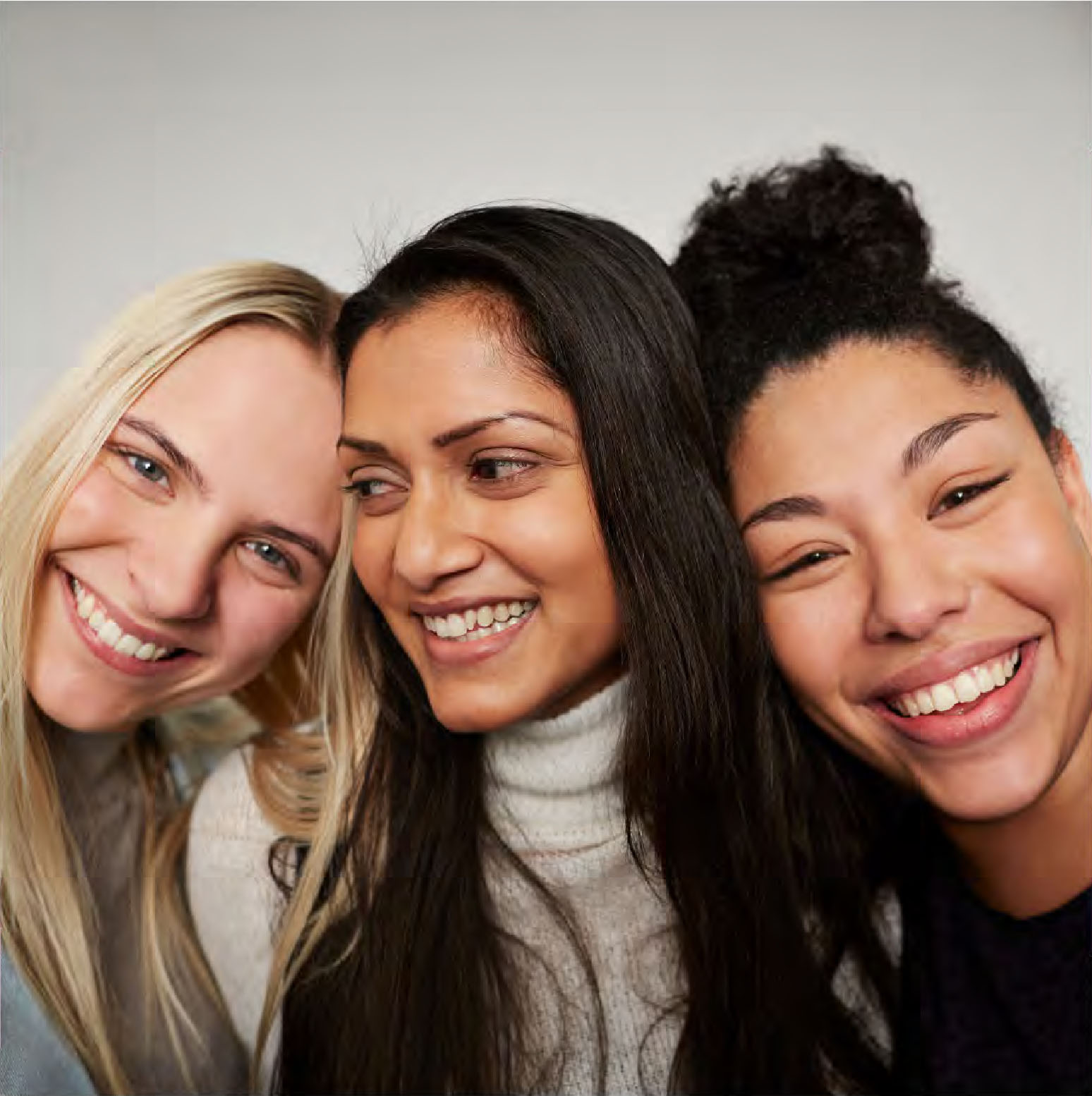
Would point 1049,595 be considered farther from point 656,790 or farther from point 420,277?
point 420,277

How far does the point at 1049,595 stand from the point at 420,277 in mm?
1157

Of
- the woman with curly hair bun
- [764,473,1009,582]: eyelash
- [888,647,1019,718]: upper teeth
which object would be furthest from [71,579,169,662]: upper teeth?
[888,647,1019,718]: upper teeth

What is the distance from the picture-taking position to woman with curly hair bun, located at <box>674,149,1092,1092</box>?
1842 mm

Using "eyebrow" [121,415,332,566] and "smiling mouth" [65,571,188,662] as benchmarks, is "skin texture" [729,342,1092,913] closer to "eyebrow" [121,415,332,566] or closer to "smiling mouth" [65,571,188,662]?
"eyebrow" [121,415,332,566]

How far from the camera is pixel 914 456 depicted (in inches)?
72.1

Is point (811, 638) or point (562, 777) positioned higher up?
point (811, 638)

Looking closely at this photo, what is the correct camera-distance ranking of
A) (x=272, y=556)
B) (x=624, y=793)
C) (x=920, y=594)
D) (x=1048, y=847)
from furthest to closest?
(x=272, y=556)
(x=624, y=793)
(x=1048, y=847)
(x=920, y=594)

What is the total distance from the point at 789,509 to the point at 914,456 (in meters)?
0.21

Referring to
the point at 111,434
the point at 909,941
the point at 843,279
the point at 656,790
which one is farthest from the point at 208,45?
the point at 909,941

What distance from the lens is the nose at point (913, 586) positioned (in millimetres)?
1787

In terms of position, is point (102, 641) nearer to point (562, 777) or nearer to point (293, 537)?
point (293, 537)

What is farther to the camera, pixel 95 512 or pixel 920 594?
pixel 95 512

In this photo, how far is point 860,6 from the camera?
2.82m

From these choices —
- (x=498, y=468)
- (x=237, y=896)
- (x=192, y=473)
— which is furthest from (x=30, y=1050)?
(x=498, y=468)
